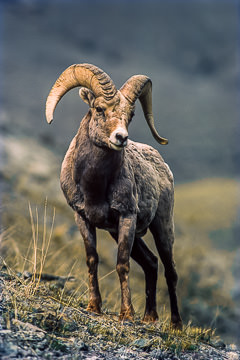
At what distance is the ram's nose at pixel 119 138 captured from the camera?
20.6ft

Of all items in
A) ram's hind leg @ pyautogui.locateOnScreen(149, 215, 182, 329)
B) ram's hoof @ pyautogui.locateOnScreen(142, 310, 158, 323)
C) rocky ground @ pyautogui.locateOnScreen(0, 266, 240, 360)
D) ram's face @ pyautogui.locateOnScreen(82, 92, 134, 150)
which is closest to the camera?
rocky ground @ pyautogui.locateOnScreen(0, 266, 240, 360)

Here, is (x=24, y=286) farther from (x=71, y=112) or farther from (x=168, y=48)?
(x=168, y=48)

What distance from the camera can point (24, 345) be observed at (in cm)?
514

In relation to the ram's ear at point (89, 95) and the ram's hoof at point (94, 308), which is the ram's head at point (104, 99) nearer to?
the ram's ear at point (89, 95)

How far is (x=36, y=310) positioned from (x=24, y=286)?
572mm

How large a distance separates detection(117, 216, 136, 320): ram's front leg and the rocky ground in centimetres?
27

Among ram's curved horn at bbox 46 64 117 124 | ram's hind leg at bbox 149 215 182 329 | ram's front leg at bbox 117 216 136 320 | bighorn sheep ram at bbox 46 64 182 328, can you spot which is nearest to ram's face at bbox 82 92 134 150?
bighorn sheep ram at bbox 46 64 182 328

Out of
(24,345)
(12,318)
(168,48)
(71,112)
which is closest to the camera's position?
(24,345)

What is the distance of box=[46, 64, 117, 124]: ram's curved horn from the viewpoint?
22.2 feet

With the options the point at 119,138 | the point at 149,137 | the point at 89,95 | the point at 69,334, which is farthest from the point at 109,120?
the point at 149,137

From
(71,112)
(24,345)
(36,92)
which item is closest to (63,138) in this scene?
(71,112)

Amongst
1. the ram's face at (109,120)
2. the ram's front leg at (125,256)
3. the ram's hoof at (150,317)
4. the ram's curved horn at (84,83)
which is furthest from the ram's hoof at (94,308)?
the ram's curved horn at (84,83)

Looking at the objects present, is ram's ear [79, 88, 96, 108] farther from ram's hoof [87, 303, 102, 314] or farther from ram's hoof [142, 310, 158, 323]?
ram's hoof [142, 310, 158, 323]

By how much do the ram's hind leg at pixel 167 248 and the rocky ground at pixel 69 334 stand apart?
0.85m
